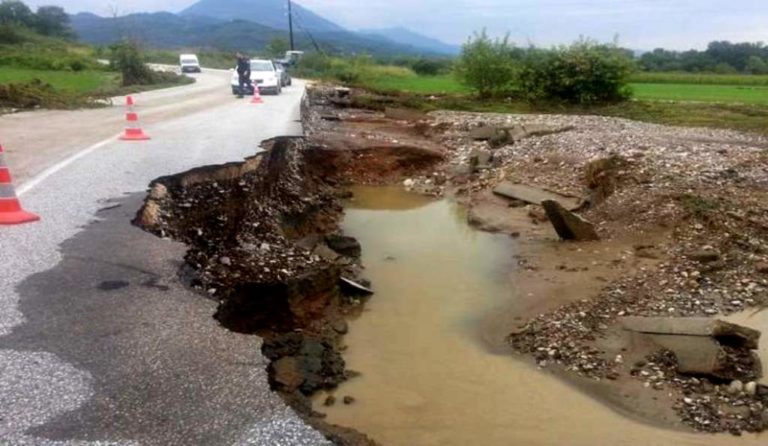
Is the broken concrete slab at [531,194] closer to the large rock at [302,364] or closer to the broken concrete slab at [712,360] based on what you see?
the broken concrete slab at [712,360]

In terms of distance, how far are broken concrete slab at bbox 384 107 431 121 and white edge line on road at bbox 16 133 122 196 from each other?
12960 millimetres

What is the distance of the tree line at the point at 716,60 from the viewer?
56.2m

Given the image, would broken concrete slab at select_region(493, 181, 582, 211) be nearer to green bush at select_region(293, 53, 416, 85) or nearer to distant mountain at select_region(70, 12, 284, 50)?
green bush at select_region(293, 53, 416, 85)

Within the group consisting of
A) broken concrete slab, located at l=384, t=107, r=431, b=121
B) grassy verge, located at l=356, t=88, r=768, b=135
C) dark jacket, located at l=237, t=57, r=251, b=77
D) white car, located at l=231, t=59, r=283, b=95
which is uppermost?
dark jacket, located at l=237, t=57, r=251, b=77

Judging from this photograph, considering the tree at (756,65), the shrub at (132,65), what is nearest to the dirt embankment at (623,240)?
the shrub at (132,65)

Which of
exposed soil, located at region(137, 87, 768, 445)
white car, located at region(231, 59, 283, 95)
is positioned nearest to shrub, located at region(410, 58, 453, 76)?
white car, located at region(231, 59, 283, 95)

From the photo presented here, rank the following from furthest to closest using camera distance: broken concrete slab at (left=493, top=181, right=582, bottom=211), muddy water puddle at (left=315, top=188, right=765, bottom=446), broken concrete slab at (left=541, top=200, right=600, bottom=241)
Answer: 1. broken concrete slab at (left=493, top=181, right=582, bottom=211)
2. broken concrete slab at (left=541, top=200, right=600, bottom=241)
3. muddy water puddle at (left=315, top=188, right=765, bottom=446)

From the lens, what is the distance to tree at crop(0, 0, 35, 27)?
70.8 metres

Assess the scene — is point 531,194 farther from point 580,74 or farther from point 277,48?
point 277,48

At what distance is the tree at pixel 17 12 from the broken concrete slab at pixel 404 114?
62228mm

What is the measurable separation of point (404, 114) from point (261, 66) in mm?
7840

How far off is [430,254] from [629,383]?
4.75m

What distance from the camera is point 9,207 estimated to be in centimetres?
672

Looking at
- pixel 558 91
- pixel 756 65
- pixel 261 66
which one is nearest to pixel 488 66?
pixel 558 91
